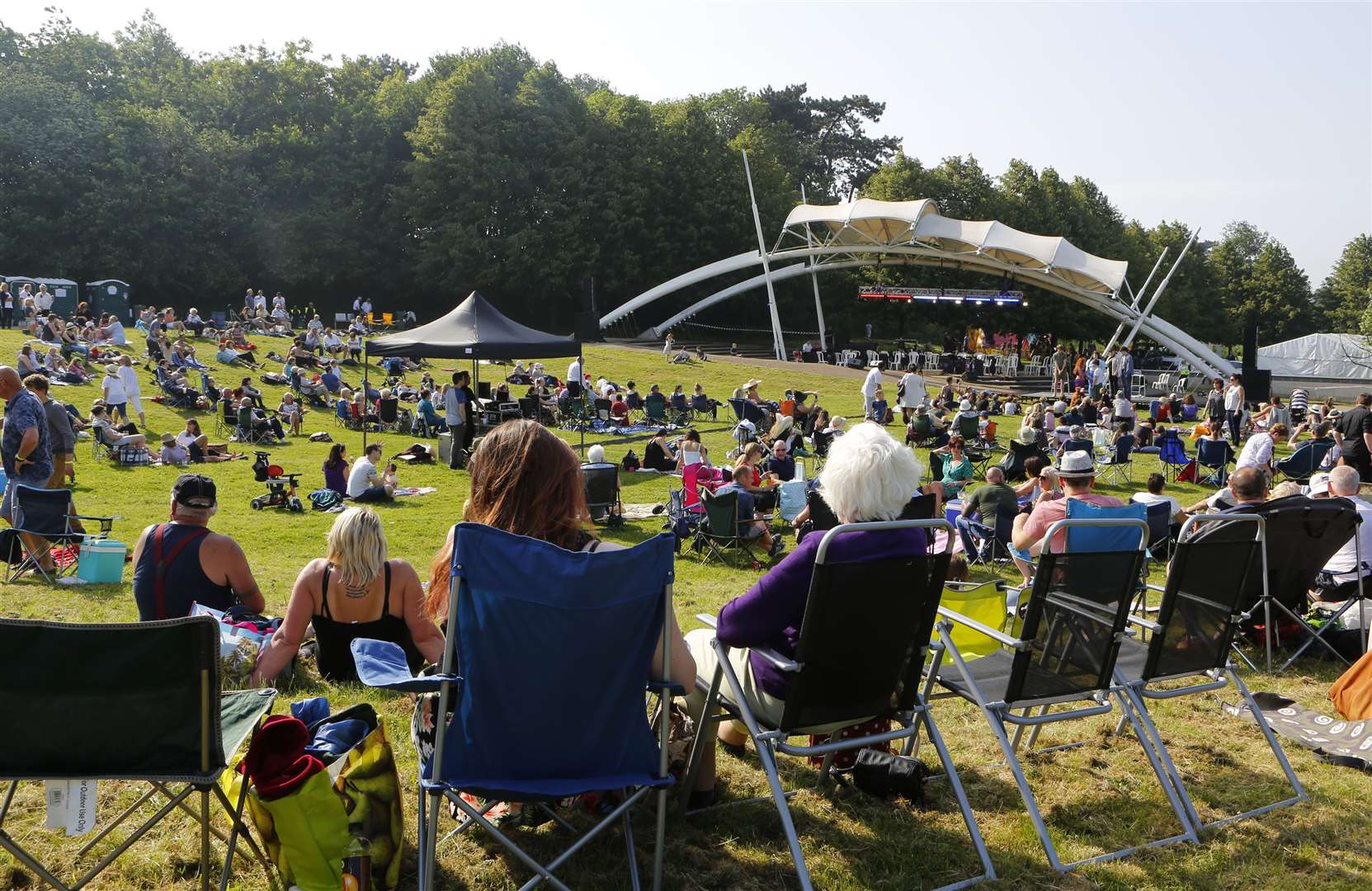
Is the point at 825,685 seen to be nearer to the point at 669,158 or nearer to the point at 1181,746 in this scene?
the point at 1181,746

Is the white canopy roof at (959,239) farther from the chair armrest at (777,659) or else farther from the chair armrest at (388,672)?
the chair armrest at (388,672)

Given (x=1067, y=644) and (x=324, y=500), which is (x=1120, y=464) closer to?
(x=324, y=500)

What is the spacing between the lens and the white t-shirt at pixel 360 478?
1331cm

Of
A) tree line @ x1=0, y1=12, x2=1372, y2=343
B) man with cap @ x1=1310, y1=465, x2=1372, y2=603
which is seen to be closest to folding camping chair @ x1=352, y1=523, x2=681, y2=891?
man with cap @ x1=1310, y1=465, x2=1372, y2=603

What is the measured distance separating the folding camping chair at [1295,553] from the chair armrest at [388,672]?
15.9ft

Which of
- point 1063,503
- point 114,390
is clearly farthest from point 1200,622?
point 114,390

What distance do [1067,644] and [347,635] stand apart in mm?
3081

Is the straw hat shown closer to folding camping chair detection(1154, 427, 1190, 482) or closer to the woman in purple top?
the woman in purple top

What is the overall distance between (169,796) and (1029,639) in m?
A: 2.83

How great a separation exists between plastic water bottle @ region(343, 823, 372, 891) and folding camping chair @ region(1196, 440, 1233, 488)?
15.2 meters

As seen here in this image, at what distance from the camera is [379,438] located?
1923 cm

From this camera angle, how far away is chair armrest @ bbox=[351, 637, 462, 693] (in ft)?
9.55

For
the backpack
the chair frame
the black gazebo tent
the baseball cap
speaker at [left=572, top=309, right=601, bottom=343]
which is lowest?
the backpack

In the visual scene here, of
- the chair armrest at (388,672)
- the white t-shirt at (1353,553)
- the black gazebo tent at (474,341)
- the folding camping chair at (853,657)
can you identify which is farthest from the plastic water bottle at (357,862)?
the black gazebo tent at (474,341)
